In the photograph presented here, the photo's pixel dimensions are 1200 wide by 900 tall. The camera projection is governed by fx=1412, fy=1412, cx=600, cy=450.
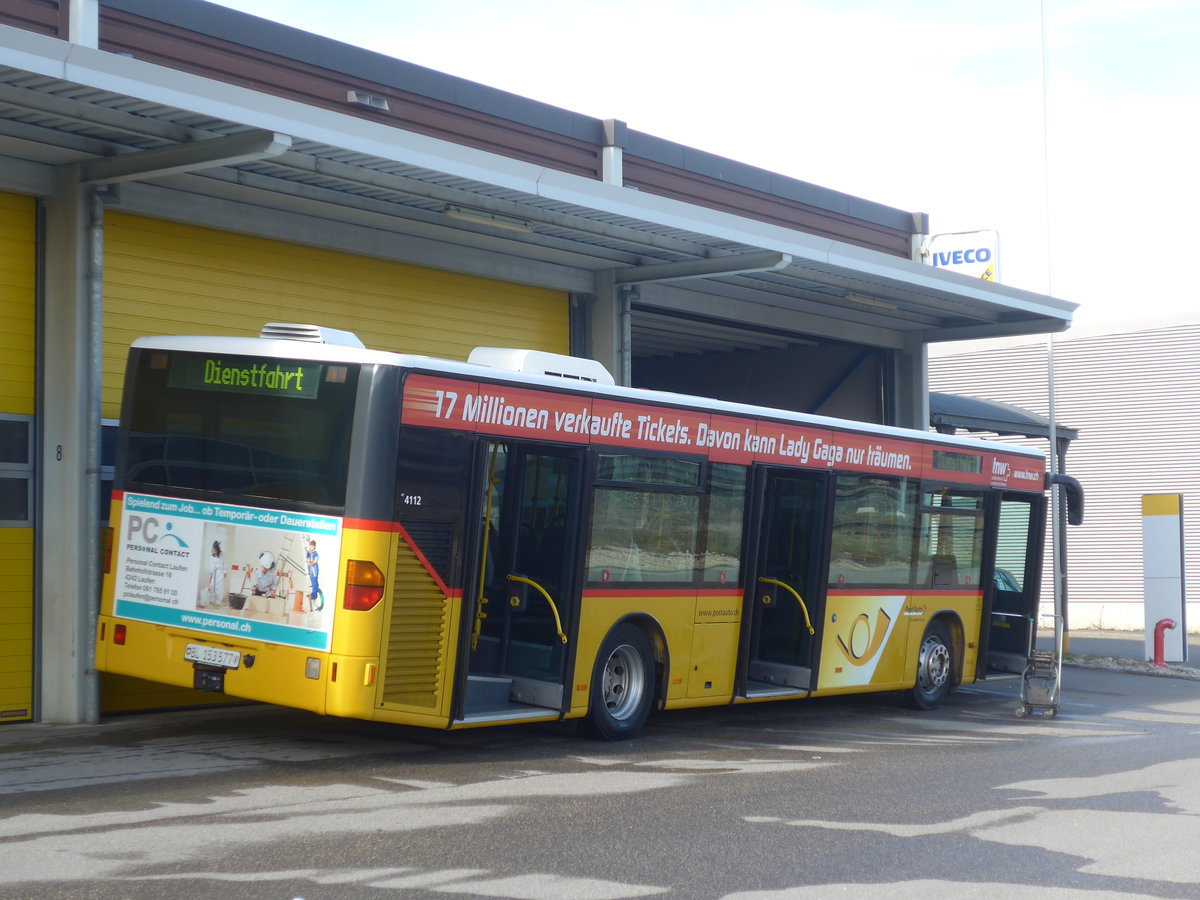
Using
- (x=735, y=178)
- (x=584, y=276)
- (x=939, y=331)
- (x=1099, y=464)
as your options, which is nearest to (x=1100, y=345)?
(x=1099, y=464)

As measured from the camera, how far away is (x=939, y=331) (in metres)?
21.9

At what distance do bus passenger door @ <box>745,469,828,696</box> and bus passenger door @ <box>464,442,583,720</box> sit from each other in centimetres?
281

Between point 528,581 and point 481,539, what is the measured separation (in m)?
0.91

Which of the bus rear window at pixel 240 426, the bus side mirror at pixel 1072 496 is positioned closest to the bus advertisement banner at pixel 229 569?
the bus rear window at pixel 240 426

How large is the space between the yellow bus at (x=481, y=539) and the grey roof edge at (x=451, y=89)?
4.84m

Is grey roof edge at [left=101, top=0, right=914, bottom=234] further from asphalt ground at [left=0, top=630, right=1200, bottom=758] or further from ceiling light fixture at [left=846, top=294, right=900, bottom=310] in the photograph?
asphalt ground at [left=0, top=630, right=1200, bottom=758]

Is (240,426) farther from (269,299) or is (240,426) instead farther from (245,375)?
(269,299)

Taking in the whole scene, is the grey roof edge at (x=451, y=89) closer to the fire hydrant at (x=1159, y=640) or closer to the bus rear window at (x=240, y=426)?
the bus rear window at (x=240, y=426)

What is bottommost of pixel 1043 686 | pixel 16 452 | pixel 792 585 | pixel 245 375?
pixel 1043 686

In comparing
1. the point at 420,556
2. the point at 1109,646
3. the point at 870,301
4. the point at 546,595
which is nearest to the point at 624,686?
the point at 546,595

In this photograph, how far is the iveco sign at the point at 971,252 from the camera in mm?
30016

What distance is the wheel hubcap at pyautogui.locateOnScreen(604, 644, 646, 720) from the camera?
1116 centimetres

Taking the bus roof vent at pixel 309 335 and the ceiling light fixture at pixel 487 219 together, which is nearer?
the bus roof vent at pixel 309 335

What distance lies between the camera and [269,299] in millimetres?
13375
